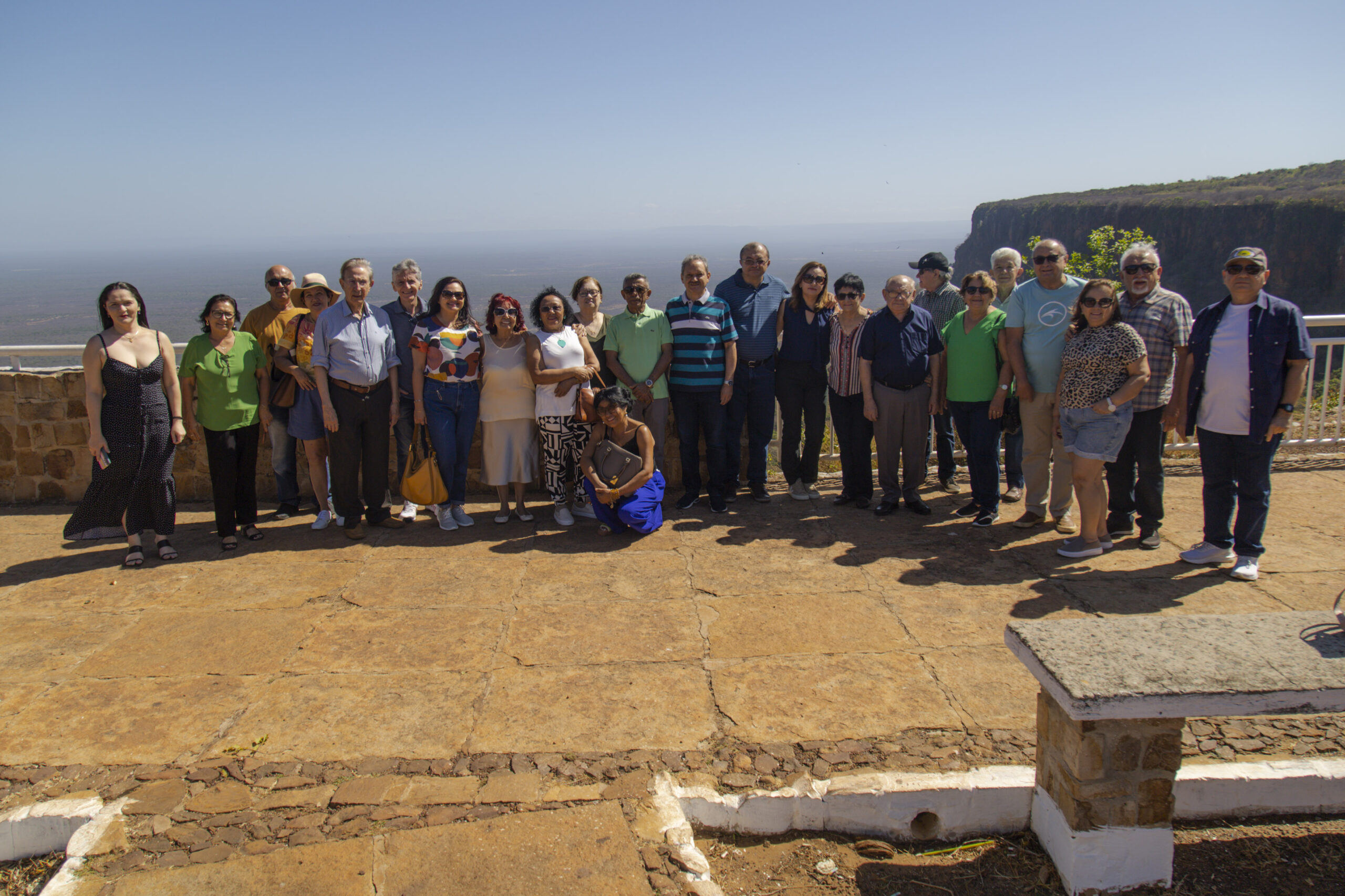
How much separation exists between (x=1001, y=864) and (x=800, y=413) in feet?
11.7

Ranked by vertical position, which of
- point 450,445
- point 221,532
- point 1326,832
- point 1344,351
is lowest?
point 1326,832

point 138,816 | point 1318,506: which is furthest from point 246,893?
point 1318,506

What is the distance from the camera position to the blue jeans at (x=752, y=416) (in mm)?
5895

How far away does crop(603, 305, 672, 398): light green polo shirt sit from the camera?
5641 mm

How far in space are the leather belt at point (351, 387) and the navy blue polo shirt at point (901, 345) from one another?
3.09 m

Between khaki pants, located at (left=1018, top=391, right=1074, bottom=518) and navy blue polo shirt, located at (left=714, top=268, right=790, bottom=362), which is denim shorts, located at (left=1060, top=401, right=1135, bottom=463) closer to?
Answer: khaki pants, located at (left=1018, top=391, right=1074, bottom=518)

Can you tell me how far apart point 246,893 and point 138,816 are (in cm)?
63

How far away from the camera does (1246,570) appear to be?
448 centimetres

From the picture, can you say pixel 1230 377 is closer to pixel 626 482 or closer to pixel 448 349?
pixel 626 482

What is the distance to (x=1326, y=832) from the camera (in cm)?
282

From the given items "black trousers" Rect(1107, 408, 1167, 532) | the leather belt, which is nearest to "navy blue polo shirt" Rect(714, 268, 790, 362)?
"black trousers" Rect(1107, 408, 1167, 532)

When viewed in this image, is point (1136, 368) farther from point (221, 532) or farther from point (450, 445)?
point (221, 532)

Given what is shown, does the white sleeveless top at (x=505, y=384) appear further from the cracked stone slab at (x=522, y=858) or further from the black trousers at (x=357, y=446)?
the cracked stone slab at (x=522, y=858)

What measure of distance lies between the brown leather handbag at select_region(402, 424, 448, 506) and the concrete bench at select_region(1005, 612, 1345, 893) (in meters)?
3.81
